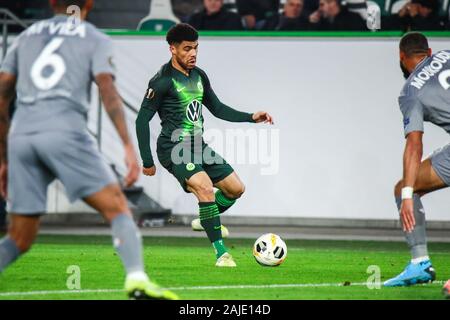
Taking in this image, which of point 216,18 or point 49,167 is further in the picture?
point 216,18

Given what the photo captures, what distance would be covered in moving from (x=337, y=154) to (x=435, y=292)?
9529mm

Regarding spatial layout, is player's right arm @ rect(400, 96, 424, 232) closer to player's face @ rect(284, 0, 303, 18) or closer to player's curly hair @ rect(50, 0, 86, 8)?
player's curly hair @ rect(50, 0, 86, 8)

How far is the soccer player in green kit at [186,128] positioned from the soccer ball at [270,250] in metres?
0.37

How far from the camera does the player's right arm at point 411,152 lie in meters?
8.94

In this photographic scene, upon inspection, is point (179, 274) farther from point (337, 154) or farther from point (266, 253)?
point (337, 154)

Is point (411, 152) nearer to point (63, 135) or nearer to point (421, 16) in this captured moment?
point (63, 135)

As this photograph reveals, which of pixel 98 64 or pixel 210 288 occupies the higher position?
pixel 98 64

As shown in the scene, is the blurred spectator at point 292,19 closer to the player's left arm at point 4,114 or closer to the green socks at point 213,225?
the green socks at point 213,225

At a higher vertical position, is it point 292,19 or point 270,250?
point 292,19

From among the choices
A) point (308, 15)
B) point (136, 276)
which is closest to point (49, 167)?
point (136, 276)

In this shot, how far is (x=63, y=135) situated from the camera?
7543 mm

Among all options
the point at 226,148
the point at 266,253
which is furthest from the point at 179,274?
the point at 226,148

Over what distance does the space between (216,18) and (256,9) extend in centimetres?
106

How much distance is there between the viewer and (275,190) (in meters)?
19.0
